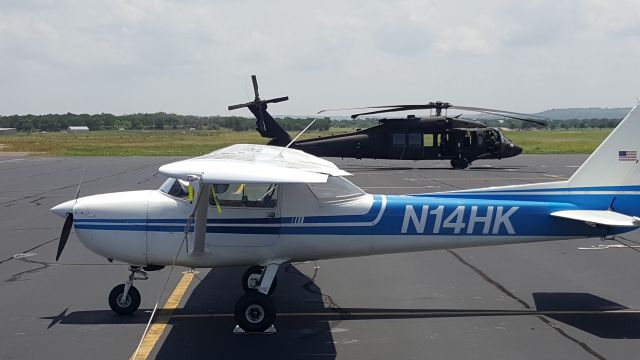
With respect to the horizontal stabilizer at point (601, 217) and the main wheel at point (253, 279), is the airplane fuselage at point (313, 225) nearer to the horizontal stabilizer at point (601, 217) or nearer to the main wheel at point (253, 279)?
the horizontal stabilizer at point (601, 217)

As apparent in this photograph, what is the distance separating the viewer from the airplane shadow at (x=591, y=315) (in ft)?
25.2

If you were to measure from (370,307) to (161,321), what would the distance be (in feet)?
8.57

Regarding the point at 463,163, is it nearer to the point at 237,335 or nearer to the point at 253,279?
the point at 253,279

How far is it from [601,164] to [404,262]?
12.6 feet

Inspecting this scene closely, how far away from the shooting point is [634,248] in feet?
41.9

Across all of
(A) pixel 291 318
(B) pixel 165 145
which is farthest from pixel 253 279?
(B) pixel 165 145

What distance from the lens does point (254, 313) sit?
7809 mm

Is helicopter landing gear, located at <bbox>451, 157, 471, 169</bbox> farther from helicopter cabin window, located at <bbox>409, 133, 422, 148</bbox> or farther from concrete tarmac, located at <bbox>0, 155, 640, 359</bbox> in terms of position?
concrete tarmac, located at <bbox>0, 155, 640, 359</bbox>

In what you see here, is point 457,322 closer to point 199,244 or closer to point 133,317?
point 199,244

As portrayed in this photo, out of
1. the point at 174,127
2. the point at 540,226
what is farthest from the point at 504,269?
the point at 174,127

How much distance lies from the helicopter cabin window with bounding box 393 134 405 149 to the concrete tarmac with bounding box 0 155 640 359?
794 inches

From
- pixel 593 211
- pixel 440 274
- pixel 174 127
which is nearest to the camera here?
pixel 593 211

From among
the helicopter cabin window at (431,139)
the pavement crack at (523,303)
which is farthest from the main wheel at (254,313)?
the helicopter cabin window at (431,139)

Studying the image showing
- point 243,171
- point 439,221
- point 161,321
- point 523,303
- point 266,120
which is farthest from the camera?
point 266,120
